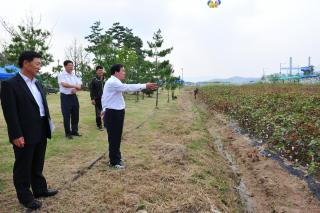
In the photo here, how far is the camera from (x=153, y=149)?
23.8 feet

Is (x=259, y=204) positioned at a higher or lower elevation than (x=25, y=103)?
lower

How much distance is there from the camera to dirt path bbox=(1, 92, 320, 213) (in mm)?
4297

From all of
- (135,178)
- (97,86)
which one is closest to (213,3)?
(97,86)

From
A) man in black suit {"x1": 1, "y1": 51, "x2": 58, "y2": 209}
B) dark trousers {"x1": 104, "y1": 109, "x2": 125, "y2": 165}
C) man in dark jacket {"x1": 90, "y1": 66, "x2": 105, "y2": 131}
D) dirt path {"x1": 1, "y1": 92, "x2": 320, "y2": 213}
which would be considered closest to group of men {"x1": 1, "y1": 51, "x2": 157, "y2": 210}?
man in black suit {"x1": 1, "y1": 51, "x2": 58, "y2": 209}

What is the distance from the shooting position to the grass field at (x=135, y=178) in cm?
424

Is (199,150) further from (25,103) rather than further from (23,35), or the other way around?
(23,35)

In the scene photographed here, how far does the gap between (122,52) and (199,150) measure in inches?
638

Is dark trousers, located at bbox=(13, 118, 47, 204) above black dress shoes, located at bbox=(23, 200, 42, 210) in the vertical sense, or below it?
above

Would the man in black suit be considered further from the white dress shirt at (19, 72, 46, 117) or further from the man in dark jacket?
the man in dark jacket

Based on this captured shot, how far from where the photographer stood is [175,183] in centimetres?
511

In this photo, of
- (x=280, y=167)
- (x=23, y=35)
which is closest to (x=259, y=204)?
(x=280, y=167)

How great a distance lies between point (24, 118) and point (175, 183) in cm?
242

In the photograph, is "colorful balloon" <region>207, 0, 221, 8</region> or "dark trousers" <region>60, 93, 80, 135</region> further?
"colorful balloon" <region>207, 0, 221, 8</region>

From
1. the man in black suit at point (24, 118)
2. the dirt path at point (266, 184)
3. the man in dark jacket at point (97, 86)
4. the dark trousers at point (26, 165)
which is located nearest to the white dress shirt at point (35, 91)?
the man in black suit at point (24, 118)
